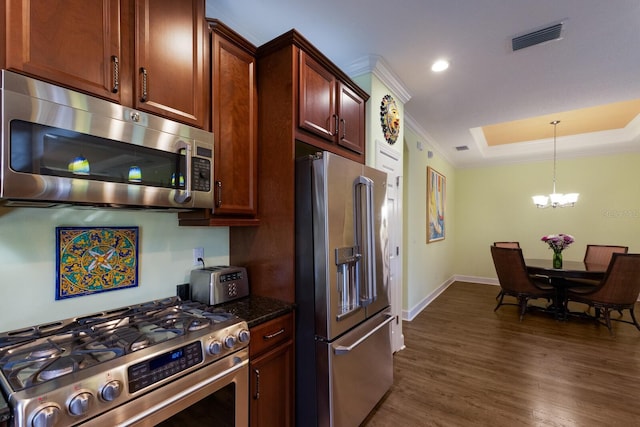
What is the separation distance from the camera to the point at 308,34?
221 centimetres

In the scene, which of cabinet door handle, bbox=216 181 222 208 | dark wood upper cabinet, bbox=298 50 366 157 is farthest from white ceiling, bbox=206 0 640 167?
cabinet door handle, bbox=216 181 222 208

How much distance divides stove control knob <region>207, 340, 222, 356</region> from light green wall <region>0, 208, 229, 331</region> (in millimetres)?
663

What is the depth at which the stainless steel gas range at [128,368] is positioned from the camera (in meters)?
0.84

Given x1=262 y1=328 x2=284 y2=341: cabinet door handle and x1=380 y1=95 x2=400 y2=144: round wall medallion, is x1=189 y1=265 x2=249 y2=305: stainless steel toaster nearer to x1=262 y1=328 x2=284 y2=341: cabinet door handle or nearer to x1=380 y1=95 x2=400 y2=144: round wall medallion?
x1=262 y1=328 x2=284 y2=341: cabinet door handle

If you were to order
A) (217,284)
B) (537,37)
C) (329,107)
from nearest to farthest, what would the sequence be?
(217,284), (329,107), (537,37)

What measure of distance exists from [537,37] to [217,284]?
2.99 meters

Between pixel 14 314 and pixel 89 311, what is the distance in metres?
0.26

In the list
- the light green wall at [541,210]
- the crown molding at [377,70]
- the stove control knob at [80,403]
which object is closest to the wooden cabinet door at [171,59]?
the stove control knob at [80,403]

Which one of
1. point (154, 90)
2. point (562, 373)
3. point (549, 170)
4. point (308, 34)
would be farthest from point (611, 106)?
point (154, 90)

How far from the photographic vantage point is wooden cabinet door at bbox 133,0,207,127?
4.24 feet

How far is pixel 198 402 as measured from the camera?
1162 millimetres

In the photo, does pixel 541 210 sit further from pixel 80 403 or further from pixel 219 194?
pixel 80 403

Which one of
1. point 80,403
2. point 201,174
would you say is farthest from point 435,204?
point 80,403

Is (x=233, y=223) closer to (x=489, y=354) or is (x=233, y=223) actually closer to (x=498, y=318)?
(x=489, y=354)
